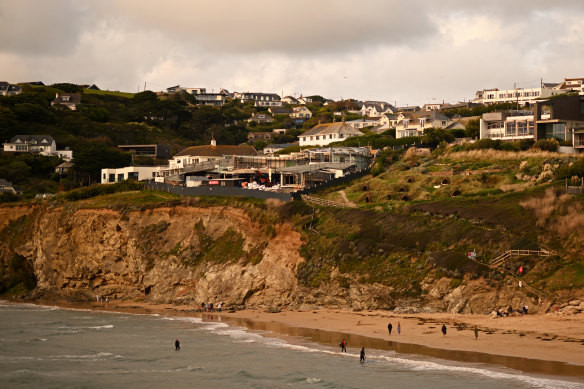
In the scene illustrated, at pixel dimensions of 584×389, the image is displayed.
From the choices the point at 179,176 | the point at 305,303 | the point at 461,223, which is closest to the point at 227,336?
the point at 305,303

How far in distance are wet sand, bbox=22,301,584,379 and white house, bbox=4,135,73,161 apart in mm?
65901

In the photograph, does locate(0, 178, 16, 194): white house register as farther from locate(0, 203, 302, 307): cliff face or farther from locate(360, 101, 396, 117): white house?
locate(360, 101, 396, 117): white house

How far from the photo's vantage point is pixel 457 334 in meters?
43.4

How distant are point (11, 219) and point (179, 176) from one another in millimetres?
18304

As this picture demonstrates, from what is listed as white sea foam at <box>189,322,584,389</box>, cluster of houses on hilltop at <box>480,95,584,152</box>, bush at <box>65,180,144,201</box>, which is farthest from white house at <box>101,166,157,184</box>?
white sea foam at <box>189,322,584,389</box>

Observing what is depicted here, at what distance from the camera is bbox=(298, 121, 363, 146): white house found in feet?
335

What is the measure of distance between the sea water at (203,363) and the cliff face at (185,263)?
6496 millimetres

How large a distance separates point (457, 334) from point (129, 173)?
2296 inches

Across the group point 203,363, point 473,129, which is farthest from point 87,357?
point 473,129

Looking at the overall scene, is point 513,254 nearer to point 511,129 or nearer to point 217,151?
point 511,129

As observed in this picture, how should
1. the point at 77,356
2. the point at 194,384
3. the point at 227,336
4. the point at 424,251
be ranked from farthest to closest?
the point at 424,251 < the point at 227,336 < the point at 77,356 < the point at 194,384

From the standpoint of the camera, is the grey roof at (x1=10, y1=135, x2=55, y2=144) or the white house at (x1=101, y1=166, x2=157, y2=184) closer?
the white house at (x1=101, y1=166, x2=157, y2=184)

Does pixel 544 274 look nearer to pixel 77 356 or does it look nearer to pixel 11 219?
pixel 77 356

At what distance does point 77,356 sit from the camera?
45.5 metres
